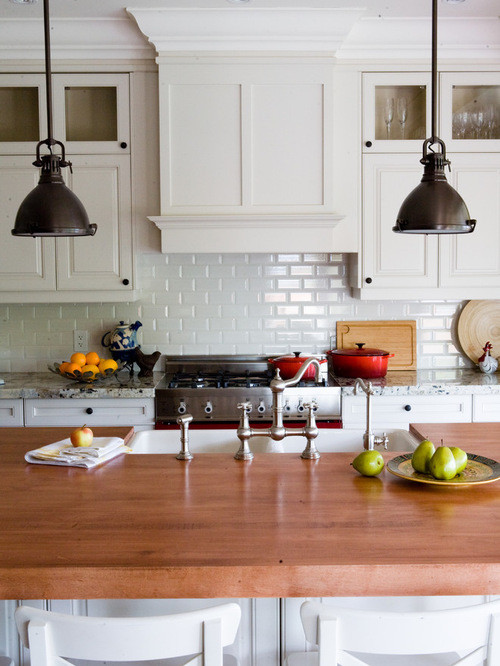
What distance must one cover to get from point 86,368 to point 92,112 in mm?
1400

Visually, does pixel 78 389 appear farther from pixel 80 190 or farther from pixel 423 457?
pixel 423 457

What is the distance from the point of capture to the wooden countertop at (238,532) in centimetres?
148

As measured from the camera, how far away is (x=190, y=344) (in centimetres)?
423

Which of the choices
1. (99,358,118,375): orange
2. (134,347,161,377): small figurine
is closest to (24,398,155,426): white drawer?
(99,358,118,375): orange

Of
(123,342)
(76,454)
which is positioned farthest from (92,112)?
(76,454)

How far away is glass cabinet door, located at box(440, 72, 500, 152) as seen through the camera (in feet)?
12.5

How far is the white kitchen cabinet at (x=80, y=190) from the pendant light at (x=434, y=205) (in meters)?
1.97

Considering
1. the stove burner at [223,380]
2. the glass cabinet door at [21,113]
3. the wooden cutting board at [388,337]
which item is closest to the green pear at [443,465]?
the stove burner at [223,380]

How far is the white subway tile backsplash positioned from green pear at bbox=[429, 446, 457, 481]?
2295 mm

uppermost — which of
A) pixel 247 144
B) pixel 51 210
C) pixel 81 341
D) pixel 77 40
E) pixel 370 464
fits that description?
pixel 77 40

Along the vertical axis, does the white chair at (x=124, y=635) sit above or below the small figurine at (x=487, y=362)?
below

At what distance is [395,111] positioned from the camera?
388cm

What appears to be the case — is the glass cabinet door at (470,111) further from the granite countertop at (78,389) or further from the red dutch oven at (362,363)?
the granite countertop at (78,389)

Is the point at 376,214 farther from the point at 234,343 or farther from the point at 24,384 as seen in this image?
the point at 24,384
